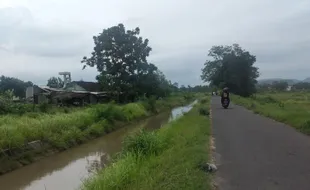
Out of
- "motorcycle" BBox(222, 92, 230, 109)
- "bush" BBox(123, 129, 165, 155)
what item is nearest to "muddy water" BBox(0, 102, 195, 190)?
"bush" BBox(123, 129, 165, 155)

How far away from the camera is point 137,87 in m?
46.8

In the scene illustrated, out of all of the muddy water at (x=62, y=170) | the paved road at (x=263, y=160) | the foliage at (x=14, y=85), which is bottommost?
the muddy water at (x=62, y=170)

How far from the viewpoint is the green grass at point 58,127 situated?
15164mm

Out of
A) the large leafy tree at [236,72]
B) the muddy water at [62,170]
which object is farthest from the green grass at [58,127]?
the large leafy tree at [236,72]

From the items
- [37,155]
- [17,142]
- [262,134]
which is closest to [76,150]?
[37,155]

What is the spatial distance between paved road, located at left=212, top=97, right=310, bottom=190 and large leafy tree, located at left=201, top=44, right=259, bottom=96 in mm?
48768

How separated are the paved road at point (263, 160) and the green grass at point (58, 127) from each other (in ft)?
30.1

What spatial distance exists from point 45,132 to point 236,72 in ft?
159

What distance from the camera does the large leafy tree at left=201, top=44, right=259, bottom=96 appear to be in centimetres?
6062

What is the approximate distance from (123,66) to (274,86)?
70685 mm

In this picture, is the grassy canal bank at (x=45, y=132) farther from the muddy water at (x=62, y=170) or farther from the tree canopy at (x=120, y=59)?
the tree canopy at (x=120, y=59)

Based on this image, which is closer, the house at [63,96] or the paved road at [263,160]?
the paved road at [263,160]

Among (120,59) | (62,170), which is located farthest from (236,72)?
(62,170)

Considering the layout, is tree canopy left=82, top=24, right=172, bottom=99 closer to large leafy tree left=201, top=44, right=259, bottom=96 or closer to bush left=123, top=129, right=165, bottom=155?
large leafy tree left=201, top=44, right=259, bottom=96
